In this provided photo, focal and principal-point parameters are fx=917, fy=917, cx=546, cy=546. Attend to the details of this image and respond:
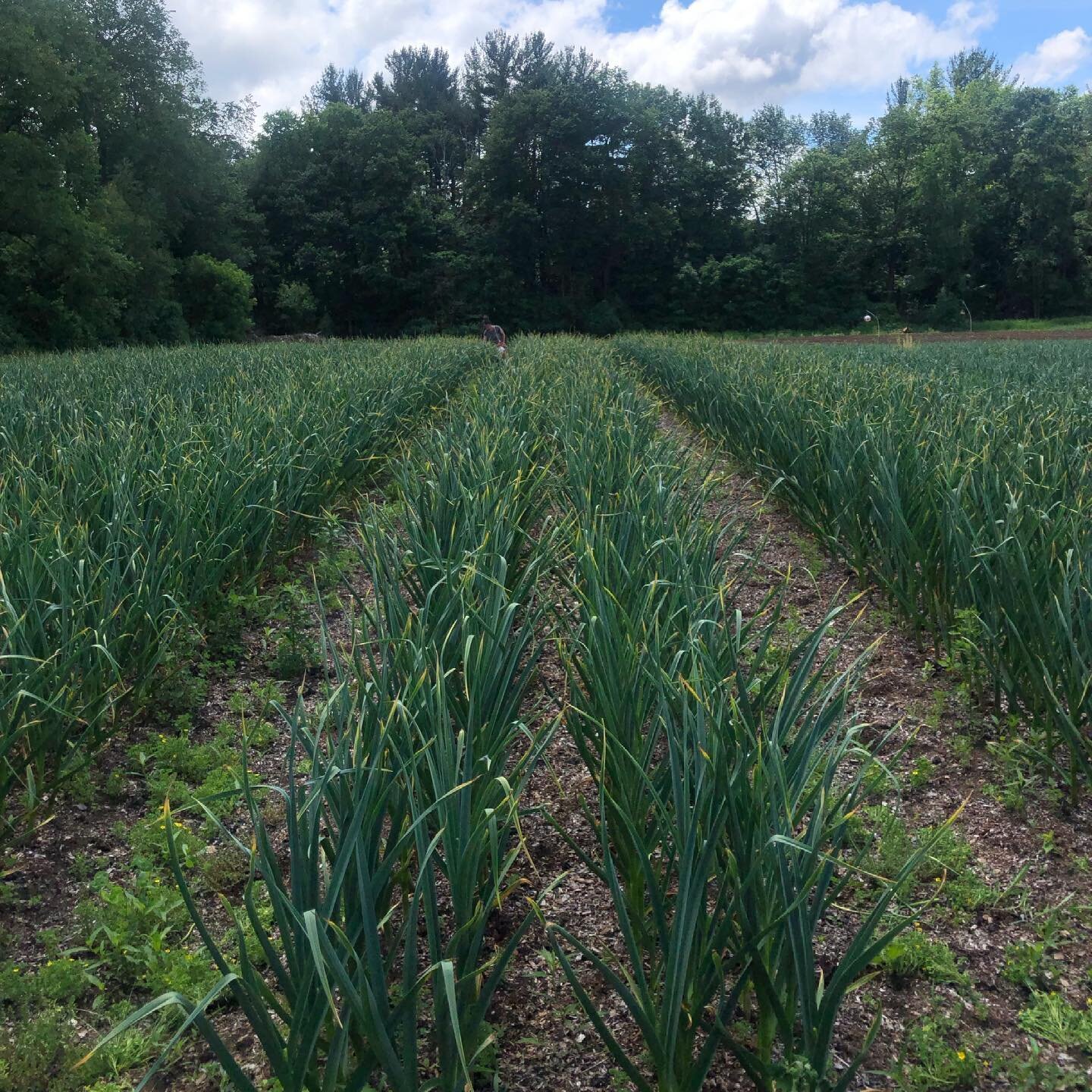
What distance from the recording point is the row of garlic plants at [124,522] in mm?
2246

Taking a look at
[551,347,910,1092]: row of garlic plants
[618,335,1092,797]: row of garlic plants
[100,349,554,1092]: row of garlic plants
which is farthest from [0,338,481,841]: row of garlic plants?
[618,335,1092,797]: row of garlic plants

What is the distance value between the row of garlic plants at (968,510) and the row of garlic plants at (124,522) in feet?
7.60

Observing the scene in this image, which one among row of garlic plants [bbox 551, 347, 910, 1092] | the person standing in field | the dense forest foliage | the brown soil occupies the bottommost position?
the brown soil

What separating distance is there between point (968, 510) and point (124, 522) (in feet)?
9.36

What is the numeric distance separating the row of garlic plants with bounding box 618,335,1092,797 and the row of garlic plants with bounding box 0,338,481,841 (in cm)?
232

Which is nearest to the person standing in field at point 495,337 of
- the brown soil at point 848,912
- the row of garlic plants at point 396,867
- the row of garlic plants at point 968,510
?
the row of garlic plants at point 968,510

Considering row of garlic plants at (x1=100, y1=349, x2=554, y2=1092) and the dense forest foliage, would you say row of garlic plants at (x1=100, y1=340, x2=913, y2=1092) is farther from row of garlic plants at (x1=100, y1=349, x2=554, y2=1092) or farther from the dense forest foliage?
the dense forest foliage

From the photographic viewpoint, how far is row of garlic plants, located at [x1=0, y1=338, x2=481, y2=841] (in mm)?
2246

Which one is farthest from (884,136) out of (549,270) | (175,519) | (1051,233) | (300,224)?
(175,519)

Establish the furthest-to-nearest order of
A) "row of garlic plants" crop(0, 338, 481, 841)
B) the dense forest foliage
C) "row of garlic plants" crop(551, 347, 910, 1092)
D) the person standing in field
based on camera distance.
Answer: the dense forest foliage
the person standing in field
"row of garlic plants" crop(0, 338, 481, 841)
"row of garlic plants" crop(551, 347, 910, 1092)

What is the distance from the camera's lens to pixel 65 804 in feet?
7.84

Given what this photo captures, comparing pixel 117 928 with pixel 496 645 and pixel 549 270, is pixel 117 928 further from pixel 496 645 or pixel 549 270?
pixel 549 270

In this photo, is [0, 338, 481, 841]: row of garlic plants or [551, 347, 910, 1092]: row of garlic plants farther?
[0, 338, 481, 841]: row of garlic plants

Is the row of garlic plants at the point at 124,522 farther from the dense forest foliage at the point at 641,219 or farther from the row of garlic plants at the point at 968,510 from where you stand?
the dense forest foliage at the point at 641,219
